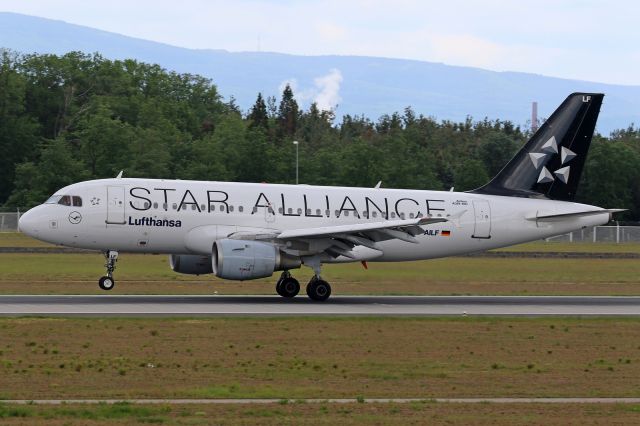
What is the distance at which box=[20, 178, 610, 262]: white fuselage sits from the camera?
3666cm

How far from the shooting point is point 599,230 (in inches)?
3339

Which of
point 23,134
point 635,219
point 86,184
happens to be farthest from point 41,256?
point 635,219

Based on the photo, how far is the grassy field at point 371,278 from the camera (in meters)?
41.5

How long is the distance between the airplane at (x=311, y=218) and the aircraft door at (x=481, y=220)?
1.4 inches

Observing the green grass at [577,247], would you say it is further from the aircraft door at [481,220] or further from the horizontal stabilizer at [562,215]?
the aircraft door at [481,220]

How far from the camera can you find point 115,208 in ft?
120
